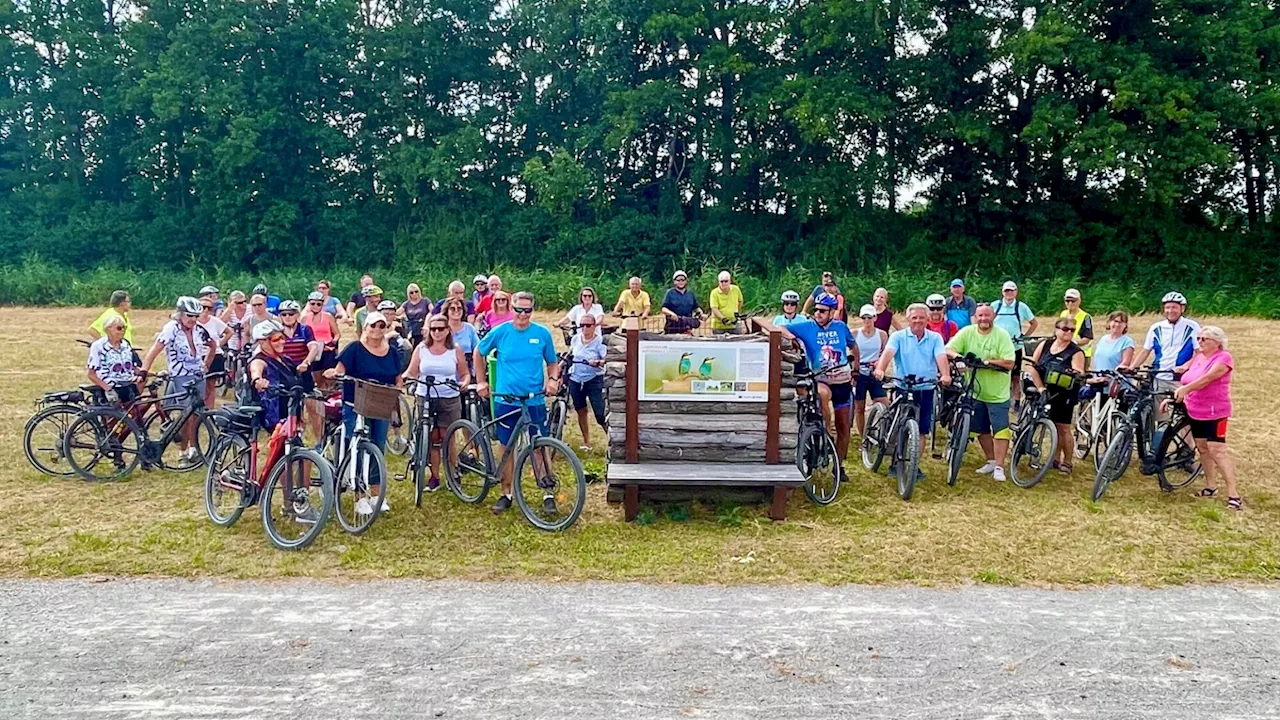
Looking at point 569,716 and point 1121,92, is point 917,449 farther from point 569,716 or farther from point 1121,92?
point 1121,92

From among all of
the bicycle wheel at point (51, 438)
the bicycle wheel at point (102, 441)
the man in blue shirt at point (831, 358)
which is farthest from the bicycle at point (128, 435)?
the man in blue shirt at point (831, 358)

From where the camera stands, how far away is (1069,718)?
3824 mm

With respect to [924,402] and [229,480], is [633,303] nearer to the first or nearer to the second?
[924,402]

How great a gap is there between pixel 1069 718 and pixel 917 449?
339cm

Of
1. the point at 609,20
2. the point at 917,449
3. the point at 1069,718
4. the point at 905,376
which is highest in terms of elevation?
the point at 609,20

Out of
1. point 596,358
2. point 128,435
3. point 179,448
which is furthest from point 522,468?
point 179,448

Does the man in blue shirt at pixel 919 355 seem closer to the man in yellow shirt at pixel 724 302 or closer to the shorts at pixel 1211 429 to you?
the shorts at pixel 1211 429

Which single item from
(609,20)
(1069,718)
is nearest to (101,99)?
(609,20)

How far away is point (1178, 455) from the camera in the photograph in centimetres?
754

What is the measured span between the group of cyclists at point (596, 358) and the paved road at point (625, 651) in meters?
1.86

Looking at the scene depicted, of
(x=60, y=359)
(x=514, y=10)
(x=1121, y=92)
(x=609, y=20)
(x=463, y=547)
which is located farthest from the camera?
(x=514, y=10)

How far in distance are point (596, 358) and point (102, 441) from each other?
13.8 feet

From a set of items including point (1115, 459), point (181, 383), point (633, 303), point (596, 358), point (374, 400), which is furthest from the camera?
point (633, 303)

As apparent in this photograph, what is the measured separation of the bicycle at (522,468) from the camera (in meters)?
6.35
